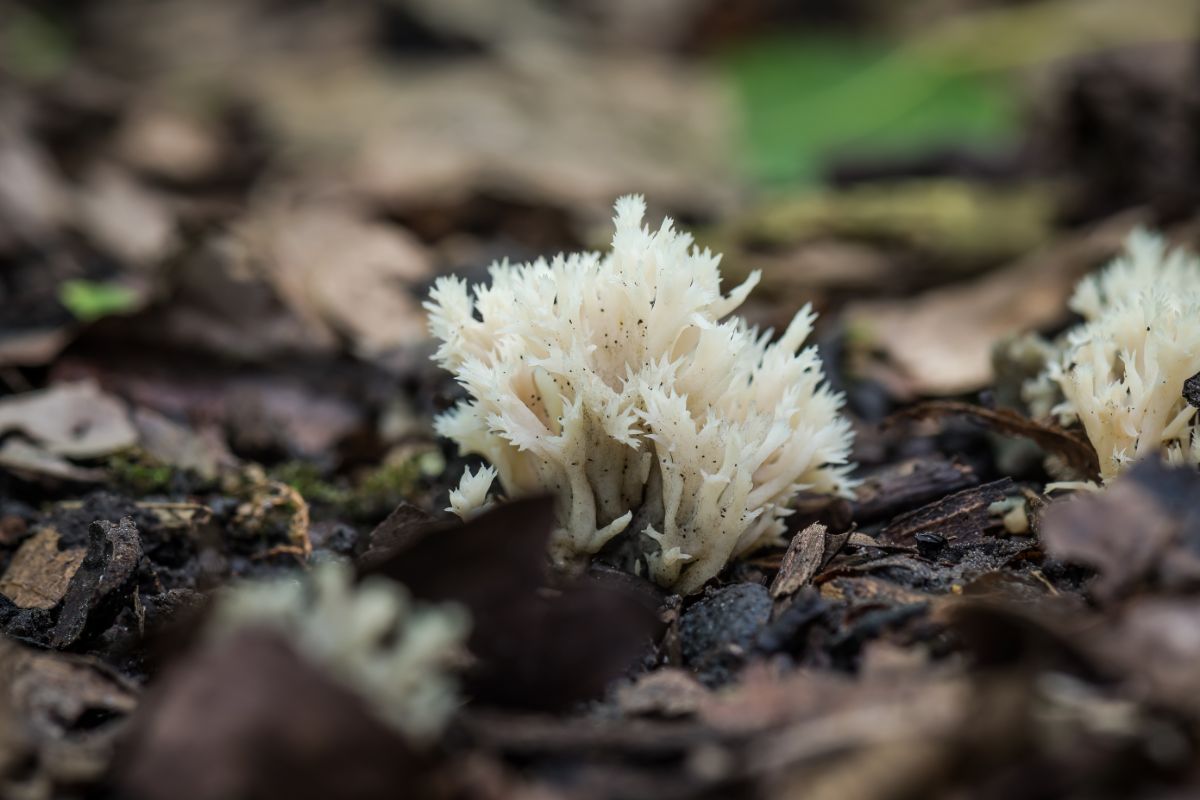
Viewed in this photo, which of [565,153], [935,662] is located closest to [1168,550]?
[935,662]

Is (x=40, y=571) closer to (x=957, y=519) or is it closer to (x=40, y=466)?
(x=40, y=466)

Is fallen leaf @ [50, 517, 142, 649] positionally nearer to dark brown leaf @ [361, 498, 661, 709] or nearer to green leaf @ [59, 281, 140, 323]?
dark brown leaf @ [361, 498, 661, 709]

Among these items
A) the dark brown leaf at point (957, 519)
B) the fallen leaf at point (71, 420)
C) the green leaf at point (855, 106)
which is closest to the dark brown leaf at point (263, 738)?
the dark brown leaf at point (957, 519)

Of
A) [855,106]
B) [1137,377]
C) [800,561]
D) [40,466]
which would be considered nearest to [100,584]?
[40,466]

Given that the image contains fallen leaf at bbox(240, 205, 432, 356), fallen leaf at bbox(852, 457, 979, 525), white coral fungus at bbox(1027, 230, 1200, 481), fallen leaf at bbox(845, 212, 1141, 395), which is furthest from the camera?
fallen leaf at bbox(240, 205, 432, 356)

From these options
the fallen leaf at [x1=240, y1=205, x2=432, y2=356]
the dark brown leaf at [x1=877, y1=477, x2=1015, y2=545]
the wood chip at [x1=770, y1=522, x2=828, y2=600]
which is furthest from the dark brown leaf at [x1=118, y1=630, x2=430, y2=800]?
the fallen leaf at [x1=240, y1=205, x2=432, y2=356]

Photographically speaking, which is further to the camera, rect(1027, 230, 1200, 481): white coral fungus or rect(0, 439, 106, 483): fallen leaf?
rect(0, 439, 106, 483): fallen leaf
